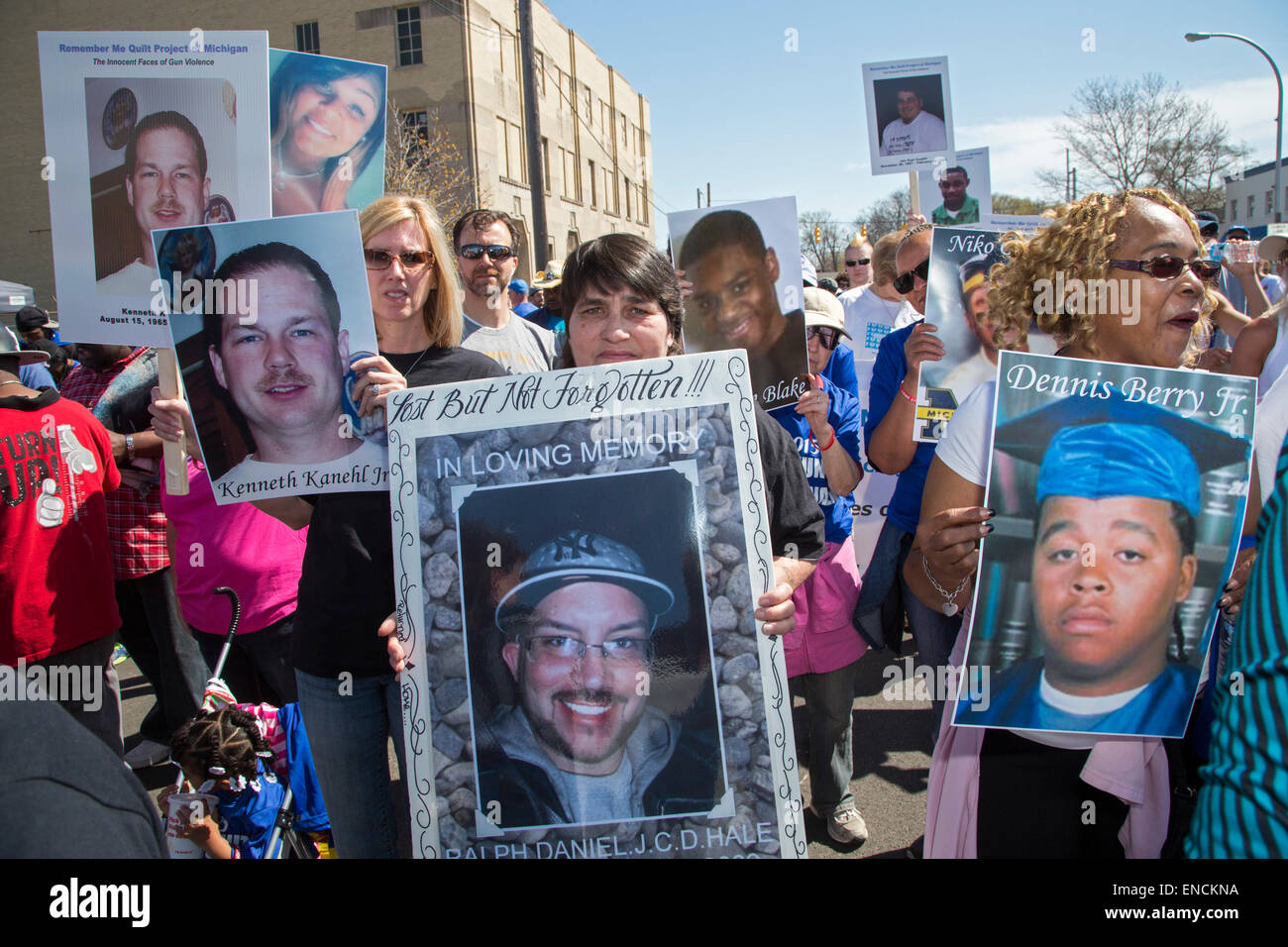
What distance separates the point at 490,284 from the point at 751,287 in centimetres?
175

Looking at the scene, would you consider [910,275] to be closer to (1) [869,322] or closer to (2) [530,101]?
(1) [869,322]

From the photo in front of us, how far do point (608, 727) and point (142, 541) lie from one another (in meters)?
3.77

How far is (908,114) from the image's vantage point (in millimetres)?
5090

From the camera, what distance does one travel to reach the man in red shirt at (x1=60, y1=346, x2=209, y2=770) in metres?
4.14

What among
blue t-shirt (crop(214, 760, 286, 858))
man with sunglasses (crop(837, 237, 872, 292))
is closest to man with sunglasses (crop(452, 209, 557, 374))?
blue t-shirt (crop(214, 760, 286, 858))

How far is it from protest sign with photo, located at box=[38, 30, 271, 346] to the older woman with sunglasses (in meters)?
2.12

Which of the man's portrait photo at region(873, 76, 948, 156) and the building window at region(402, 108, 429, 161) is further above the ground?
the building window at region(402, 108, 429, 161)

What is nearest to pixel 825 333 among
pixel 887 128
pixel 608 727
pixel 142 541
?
pixel 887 128

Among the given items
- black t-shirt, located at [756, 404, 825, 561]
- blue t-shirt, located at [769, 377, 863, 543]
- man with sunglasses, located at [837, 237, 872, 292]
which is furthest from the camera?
man with sunglasses, located at [837, 237, 872, 292]

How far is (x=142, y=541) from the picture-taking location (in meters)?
4.32

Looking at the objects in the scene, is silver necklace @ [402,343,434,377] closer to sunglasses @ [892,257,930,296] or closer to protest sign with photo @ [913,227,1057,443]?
protest sign with photo @ [913,227,1057,443]

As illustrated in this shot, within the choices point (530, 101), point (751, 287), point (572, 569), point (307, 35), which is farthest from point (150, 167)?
point (307, 35)
